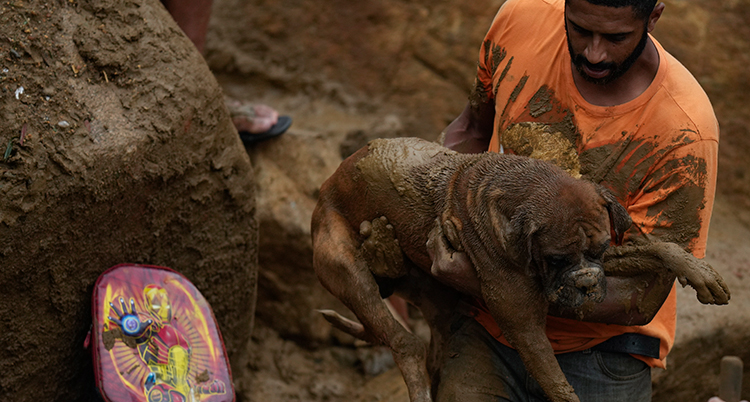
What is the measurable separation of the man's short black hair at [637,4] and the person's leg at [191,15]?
2771mm

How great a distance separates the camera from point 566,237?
236 centimetres

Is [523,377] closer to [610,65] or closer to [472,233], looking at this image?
[472,233]

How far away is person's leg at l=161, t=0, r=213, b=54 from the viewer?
15.0 ft

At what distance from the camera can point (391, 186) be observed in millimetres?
2828

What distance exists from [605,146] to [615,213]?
0.46 m

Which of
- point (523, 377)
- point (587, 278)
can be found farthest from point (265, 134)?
point (587, 278)

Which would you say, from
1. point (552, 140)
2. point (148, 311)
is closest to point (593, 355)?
point (552, 140)

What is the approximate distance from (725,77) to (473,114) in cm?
340

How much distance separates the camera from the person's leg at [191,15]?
180 inches

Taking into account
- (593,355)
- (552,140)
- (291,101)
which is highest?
(552,140)

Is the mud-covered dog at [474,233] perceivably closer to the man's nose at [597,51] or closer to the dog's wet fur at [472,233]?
the dog's wet fur at [472,233]

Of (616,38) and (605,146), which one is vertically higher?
(616,38)

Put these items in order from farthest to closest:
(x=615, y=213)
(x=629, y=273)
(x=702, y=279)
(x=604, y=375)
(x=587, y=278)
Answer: (x=604, y=375)
(x=629, y=273)
(x=615, y=213)
(x=587, y=278)
(x=702, y=279)

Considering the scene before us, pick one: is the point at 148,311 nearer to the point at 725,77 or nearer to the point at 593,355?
the point at 593,355
